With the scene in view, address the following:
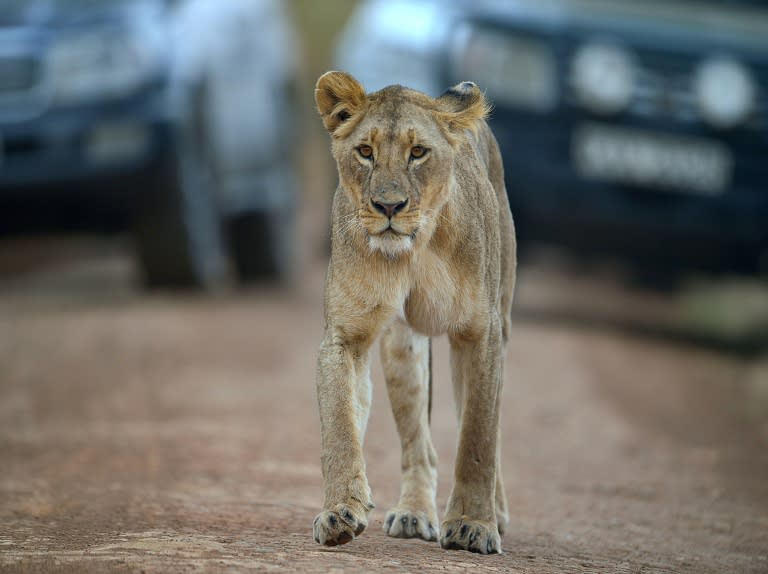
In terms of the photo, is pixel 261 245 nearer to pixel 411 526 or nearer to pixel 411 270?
pixel 411 526

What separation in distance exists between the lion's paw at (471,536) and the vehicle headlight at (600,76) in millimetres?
4412

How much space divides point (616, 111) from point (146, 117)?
98.3 inches

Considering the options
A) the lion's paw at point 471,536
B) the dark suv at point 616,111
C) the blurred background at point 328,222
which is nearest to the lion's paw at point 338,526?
the lion's paw at point 471,536

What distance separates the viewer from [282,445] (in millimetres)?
6105

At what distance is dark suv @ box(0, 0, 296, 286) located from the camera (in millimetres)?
8383

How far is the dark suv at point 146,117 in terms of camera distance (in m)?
8.38

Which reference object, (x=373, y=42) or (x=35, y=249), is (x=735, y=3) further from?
(x=35, y=249)

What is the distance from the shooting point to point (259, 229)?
10.4m

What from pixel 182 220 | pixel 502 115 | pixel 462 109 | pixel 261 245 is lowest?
pixel 261 245

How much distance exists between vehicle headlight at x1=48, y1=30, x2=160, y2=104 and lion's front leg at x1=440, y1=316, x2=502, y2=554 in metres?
4.73

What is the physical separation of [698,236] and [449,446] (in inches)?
104

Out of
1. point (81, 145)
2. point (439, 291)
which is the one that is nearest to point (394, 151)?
point (439, 291)

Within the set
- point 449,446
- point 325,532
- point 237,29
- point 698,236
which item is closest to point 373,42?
point 237,29

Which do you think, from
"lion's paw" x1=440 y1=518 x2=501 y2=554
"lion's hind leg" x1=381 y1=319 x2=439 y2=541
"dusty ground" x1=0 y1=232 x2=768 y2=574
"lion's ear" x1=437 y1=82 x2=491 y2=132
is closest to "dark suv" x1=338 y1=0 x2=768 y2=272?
"dusty ground" x1=0 y1=232 x2=768 y2=574
